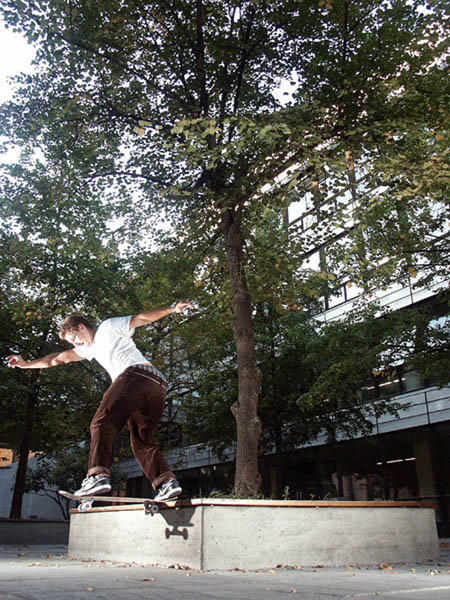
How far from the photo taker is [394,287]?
23.2 metres

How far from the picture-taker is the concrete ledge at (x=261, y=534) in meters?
5.63

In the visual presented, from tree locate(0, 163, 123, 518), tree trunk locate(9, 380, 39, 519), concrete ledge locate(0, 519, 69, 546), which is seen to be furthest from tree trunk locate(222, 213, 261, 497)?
concrete ledge locate(0, 519, 69, 546)

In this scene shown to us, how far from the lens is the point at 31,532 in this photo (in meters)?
16.2

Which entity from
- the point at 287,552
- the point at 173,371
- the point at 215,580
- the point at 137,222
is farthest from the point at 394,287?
the point at 215,580

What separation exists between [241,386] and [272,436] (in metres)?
13.2

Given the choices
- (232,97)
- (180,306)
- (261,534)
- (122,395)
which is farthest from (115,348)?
(232,97)

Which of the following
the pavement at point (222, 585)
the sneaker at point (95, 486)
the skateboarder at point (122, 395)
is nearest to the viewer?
the pavement at point (222, 585)

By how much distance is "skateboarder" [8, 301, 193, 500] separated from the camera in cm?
539

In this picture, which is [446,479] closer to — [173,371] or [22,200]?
[173,371]

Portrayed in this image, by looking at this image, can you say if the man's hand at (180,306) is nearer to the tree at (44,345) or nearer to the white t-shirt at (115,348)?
the white t-shirt at (115,348)

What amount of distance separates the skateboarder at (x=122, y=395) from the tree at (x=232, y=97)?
2445 mm

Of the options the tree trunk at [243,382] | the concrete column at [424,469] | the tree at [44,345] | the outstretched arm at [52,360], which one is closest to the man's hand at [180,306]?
the outstretched arm at [52,360]

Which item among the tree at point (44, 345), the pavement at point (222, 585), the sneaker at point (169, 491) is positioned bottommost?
the pavement at point (222, 585)

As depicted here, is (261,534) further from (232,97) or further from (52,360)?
(232,97)
